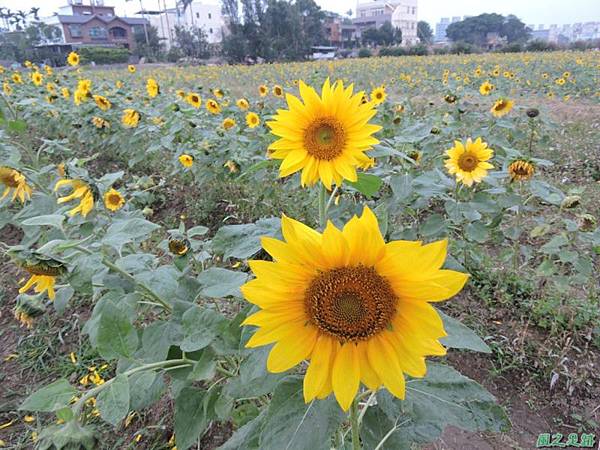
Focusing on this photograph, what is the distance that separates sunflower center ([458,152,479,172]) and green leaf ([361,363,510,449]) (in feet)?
3.90

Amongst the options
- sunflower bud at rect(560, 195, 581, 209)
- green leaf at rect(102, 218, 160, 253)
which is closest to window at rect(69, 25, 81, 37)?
green leaf at rect(102, 218, 160, 253)

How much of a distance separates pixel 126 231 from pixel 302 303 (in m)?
0.62

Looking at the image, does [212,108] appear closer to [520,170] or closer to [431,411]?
[520,170]

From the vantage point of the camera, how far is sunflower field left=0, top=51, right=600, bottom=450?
618 mm

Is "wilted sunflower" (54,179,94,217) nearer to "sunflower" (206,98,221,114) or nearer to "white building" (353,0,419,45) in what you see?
"sunflower" (206,98,221,114)

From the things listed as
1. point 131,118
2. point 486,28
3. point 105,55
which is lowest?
point 105,55

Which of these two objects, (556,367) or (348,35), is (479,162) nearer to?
(556,367)

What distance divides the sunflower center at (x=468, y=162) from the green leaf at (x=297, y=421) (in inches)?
56.4

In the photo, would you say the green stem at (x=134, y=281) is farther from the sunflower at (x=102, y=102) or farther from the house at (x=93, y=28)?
the house at (x=93, y=28)

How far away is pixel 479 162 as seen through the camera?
6.22ft

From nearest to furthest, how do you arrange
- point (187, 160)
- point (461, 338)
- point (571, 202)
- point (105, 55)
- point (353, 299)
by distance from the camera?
point (353, 299)
point (461, 338)
point (571, 202)
point (187, 160)
point (105, 55)

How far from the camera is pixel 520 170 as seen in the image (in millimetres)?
1894

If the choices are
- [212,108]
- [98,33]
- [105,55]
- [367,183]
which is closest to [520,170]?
[367,183]

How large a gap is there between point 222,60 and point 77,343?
2846 cm
